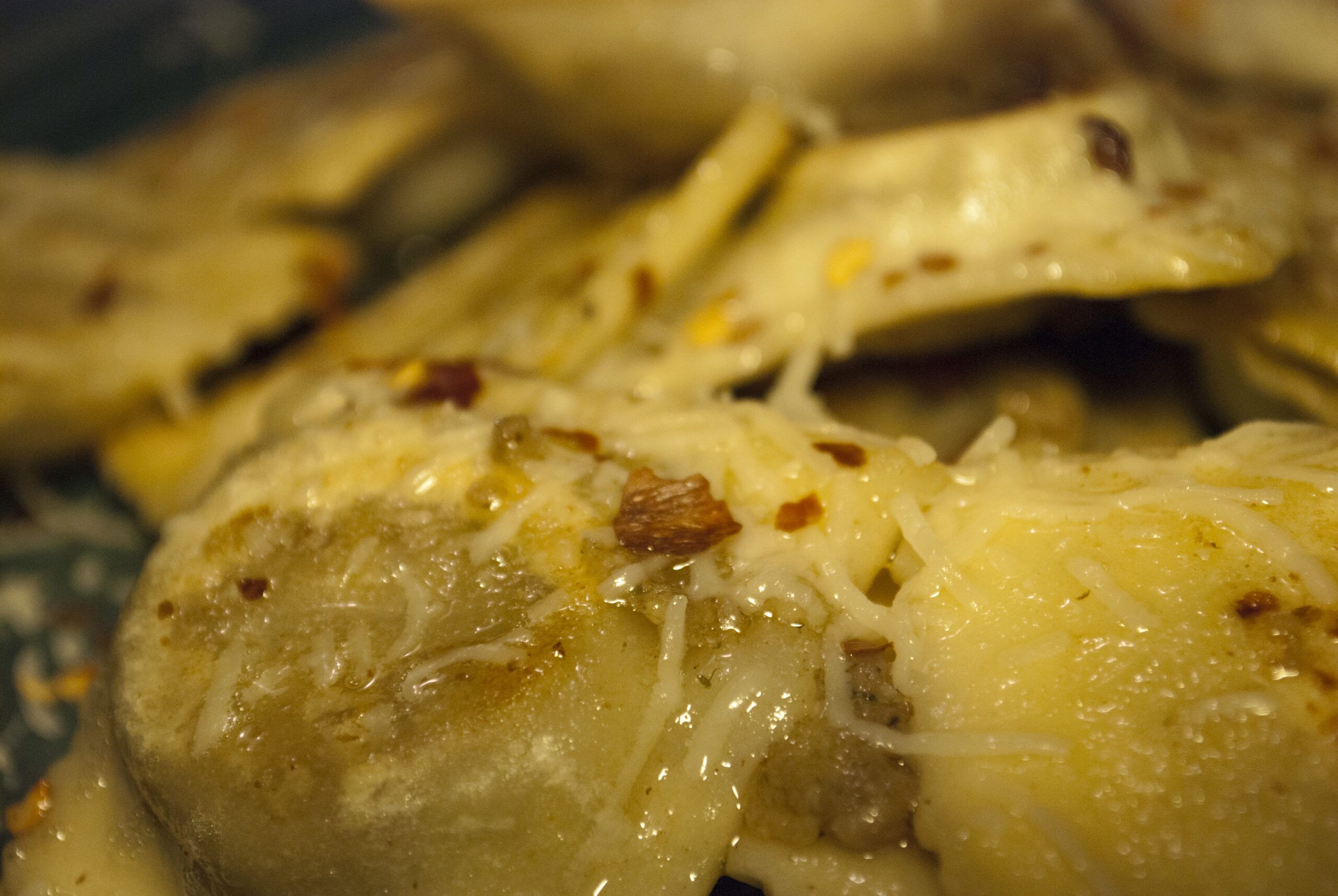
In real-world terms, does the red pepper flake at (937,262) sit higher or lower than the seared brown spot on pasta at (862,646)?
higher

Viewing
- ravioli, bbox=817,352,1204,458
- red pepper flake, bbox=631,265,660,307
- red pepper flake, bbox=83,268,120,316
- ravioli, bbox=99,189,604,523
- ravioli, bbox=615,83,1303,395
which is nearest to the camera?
ravioli, bbox=615,83,1303,395

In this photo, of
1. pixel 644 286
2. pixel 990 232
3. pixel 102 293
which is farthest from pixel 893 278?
pixel 102 293

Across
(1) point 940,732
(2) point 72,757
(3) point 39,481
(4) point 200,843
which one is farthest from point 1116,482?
(3) point 39,481

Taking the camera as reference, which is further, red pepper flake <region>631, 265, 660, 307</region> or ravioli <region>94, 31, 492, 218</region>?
ravioli <region>94, 31, 492, 218</region>

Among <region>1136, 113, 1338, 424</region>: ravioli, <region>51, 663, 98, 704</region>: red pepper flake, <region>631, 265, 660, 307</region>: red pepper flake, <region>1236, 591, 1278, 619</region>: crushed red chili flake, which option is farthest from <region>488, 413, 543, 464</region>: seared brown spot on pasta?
<region>1136, 113, 1338, 424</region>: ravioli

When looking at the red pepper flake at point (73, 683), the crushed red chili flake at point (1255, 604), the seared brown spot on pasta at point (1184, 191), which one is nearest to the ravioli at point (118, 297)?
the red pepper flake at point (73, 683)

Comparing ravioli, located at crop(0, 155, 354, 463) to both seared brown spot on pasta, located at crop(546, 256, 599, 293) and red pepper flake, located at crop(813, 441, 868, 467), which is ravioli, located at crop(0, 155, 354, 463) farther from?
red pepper flake, located at crop(813, 441, 868, 467)

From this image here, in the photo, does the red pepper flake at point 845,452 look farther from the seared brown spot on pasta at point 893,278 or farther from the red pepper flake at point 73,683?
the red pepper flake at point 73,683
